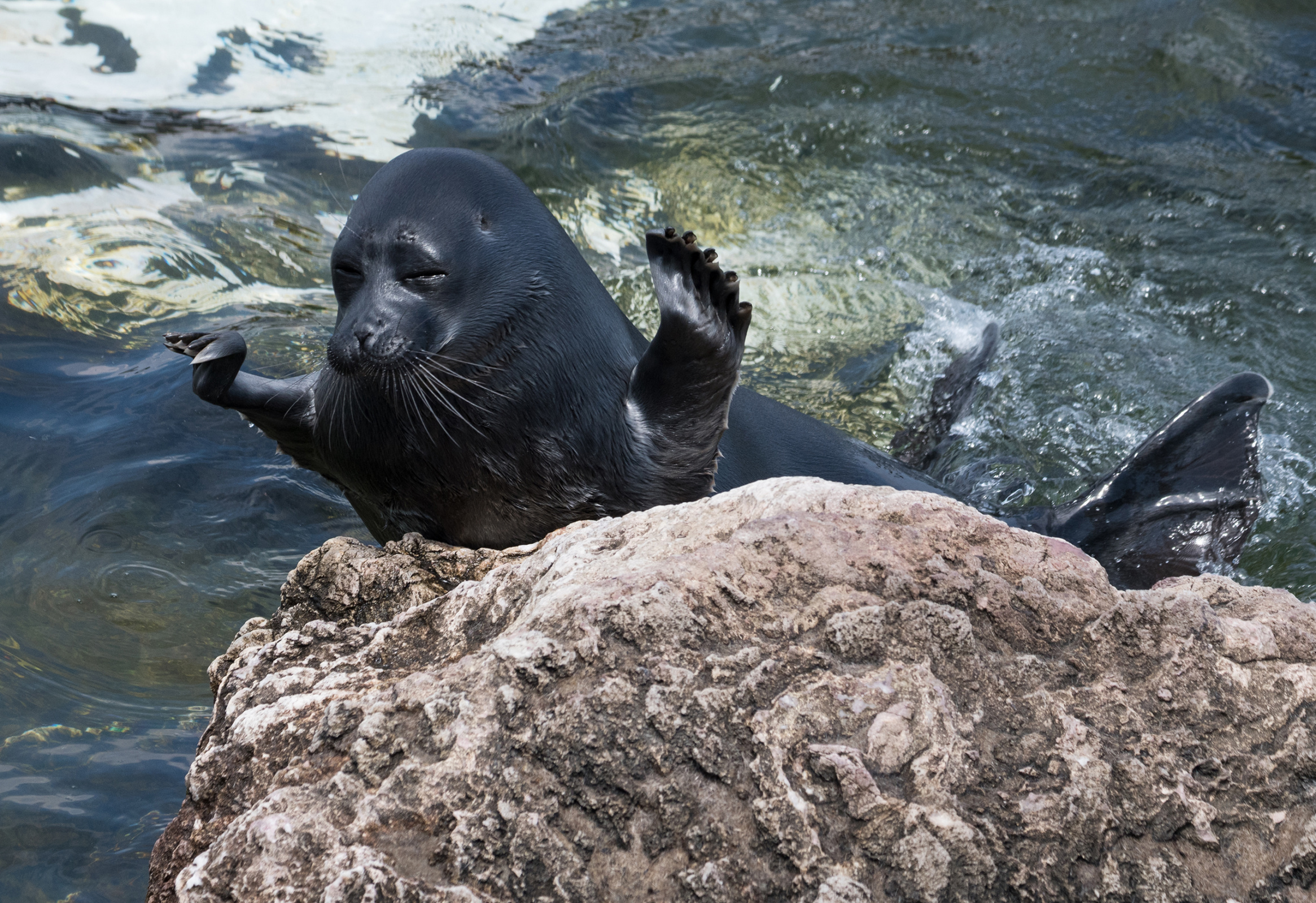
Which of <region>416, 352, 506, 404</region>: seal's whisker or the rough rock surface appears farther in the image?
<region>416, 352, 506, 404</region>: seal's whisker

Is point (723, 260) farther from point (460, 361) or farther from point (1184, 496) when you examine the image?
point (460, 361)

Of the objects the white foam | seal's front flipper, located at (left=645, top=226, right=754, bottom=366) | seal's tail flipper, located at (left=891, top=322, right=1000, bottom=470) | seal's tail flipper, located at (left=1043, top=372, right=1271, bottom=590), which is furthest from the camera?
the white foam

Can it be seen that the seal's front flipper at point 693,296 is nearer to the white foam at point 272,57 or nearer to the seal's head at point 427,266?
the seal's head at point 427,266

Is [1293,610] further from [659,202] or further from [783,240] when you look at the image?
[659,202]

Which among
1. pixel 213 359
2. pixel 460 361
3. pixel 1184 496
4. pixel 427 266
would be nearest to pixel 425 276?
pixel 427 266

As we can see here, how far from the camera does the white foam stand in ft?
23.3

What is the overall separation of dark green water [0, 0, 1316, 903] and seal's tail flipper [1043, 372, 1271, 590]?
405mm

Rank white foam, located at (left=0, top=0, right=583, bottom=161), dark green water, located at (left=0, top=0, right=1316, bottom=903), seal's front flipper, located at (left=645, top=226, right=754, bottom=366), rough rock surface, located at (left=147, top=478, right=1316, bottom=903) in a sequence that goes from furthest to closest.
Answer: white foam, located at (left=0, top=0, right=583, bottom=161) < dark green water, located at (left=0, top=0, right=1316, bottom=903) < seal's front flipper, located at (left=645, top=226, right=754, bottom=366) < rough rock surface, located at (left=147, top=478, right=1316, bottom=903)

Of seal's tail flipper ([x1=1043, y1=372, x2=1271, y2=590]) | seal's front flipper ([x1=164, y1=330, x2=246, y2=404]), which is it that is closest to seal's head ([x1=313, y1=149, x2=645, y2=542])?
seal's front flipper ([x1=164, y1=330, x2=246, y2=404])

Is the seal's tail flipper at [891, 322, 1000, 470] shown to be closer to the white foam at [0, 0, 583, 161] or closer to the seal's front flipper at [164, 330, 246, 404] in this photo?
the seal's front flipper at [164, 330, 246, 404]

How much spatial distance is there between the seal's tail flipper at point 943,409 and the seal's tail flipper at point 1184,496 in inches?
48.4

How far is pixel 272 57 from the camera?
7.83m

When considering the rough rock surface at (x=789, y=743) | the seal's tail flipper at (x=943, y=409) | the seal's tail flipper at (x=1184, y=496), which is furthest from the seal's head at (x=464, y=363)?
the seal's tail flipper at (x=943, y=409)

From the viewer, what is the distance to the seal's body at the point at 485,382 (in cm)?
301
